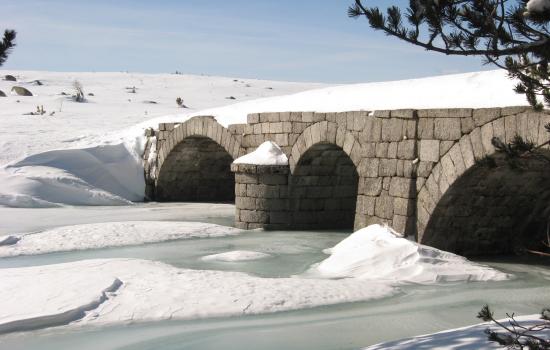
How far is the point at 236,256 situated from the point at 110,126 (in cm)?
1306

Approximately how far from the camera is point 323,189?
13492mm

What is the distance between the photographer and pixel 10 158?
17.5 m

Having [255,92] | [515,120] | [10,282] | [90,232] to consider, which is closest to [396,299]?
[515,120]

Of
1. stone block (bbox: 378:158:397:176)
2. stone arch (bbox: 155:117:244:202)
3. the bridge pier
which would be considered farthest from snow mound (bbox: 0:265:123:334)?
stone arch (bbox: 155:117:244:202)

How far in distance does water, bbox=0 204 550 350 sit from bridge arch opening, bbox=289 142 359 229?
96.0 inches

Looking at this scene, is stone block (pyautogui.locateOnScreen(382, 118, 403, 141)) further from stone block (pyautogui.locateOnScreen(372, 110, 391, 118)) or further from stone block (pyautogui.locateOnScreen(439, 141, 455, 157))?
stone block (pyautogui.locateOnScreen(439, 141, 455, 157))

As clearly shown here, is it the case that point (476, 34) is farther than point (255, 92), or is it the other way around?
point (255, 92)

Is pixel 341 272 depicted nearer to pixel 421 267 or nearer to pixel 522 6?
pixel 421 267

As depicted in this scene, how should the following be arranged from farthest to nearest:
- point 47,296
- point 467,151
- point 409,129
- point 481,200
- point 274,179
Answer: point 274,179
point 409,129
point 481,200
point 467,151
point 47,296

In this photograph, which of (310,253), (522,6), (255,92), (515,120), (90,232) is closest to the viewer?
(522,6)

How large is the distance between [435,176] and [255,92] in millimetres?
31294

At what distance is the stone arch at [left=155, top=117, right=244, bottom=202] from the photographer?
55.6 feet

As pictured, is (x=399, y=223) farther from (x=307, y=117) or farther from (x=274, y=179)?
(x=274, y=179)

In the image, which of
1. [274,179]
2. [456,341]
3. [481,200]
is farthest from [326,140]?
[456,341]
